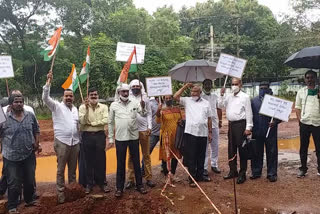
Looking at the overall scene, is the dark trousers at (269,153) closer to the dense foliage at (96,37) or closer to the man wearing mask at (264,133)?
the man wearing mask at (264,133)

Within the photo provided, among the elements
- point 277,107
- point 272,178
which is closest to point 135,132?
point 277,107

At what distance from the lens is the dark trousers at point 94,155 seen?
512 centimetres

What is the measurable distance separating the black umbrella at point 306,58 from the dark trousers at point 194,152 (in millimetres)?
2247

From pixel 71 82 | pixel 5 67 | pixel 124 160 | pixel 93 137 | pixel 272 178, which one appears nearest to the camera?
pixel 5 67

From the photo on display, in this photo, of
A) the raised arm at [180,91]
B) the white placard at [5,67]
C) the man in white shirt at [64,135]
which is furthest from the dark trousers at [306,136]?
the white placard at [5,67]

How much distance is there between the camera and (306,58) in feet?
18.1

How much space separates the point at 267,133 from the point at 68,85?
386 centimetres

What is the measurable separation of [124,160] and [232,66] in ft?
8.07

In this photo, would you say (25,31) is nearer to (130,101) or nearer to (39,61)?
(39,61)

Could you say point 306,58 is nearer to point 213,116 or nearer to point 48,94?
point 213,116

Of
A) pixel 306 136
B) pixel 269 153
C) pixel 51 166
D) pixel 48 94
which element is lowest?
pixel 51 166

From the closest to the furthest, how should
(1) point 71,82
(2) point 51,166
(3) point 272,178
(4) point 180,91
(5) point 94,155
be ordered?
(5) point 94,155, (4) point 180,91, (3) point 272,178, (1) point 71,82, (2) point 51,166

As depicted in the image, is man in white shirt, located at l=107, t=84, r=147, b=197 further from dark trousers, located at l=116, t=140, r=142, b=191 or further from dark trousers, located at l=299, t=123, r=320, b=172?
dark trousers, located at l=299, t=123, r=320, b=172

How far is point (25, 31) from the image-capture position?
22.5 meters
